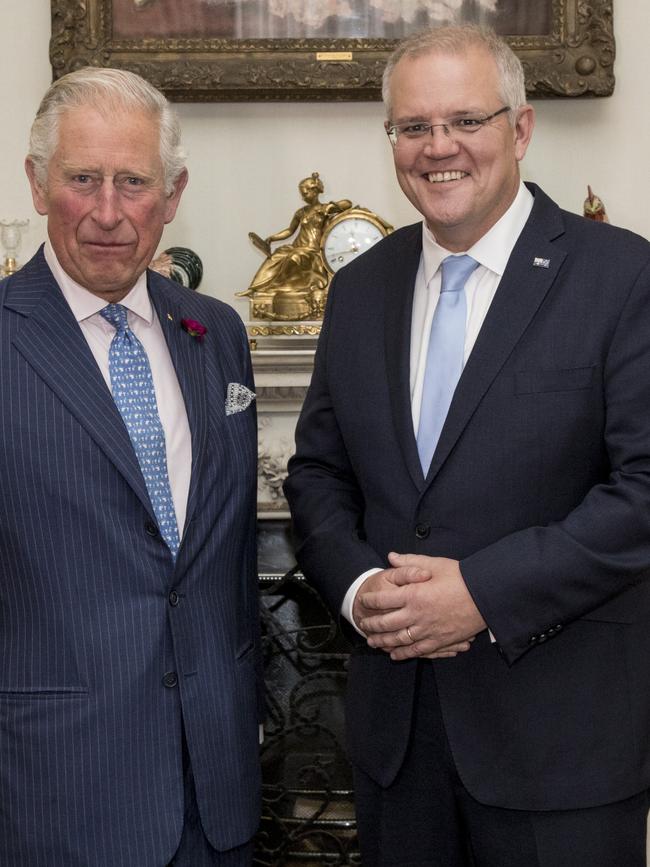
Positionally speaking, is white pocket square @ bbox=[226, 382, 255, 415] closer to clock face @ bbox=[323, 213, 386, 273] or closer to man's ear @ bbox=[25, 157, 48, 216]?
man's ear @ bbox=[25, 157, 48, 216]

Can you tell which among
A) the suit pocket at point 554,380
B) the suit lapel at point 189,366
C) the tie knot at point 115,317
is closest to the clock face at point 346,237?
the suit lapel at point 189,366

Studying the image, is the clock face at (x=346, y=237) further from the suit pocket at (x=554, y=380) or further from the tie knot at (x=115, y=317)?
the suit pocket at (x=554, y=380)

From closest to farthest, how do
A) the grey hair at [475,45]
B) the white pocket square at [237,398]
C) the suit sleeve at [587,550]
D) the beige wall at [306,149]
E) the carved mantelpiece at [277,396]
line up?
the suit sleeve at [587,550] → the grey hair at [475,45] → the white pocket square at [237,398] → the carved mantelpiece at [277,396] → the beige wall at [306,149]

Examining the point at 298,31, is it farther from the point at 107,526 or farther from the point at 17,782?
the point at 17,782

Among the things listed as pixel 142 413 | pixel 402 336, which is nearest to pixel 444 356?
pixel 402 336

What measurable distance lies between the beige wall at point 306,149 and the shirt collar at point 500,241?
175 cm

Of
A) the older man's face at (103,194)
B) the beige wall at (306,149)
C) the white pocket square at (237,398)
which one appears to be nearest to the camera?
the older man's face at (103,194)

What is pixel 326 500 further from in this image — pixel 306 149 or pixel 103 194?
pixel 306 149

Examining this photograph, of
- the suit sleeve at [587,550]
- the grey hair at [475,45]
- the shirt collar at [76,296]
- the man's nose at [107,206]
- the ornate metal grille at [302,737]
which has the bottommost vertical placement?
the ornate metal grille at [302,737]

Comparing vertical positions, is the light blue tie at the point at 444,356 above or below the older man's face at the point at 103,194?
below

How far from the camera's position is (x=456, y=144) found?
204 cm

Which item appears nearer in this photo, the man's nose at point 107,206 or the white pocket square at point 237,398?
the man's nose at point 107,206

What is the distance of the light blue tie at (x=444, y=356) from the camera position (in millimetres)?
2045

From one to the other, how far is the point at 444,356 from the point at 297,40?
6.60ft
